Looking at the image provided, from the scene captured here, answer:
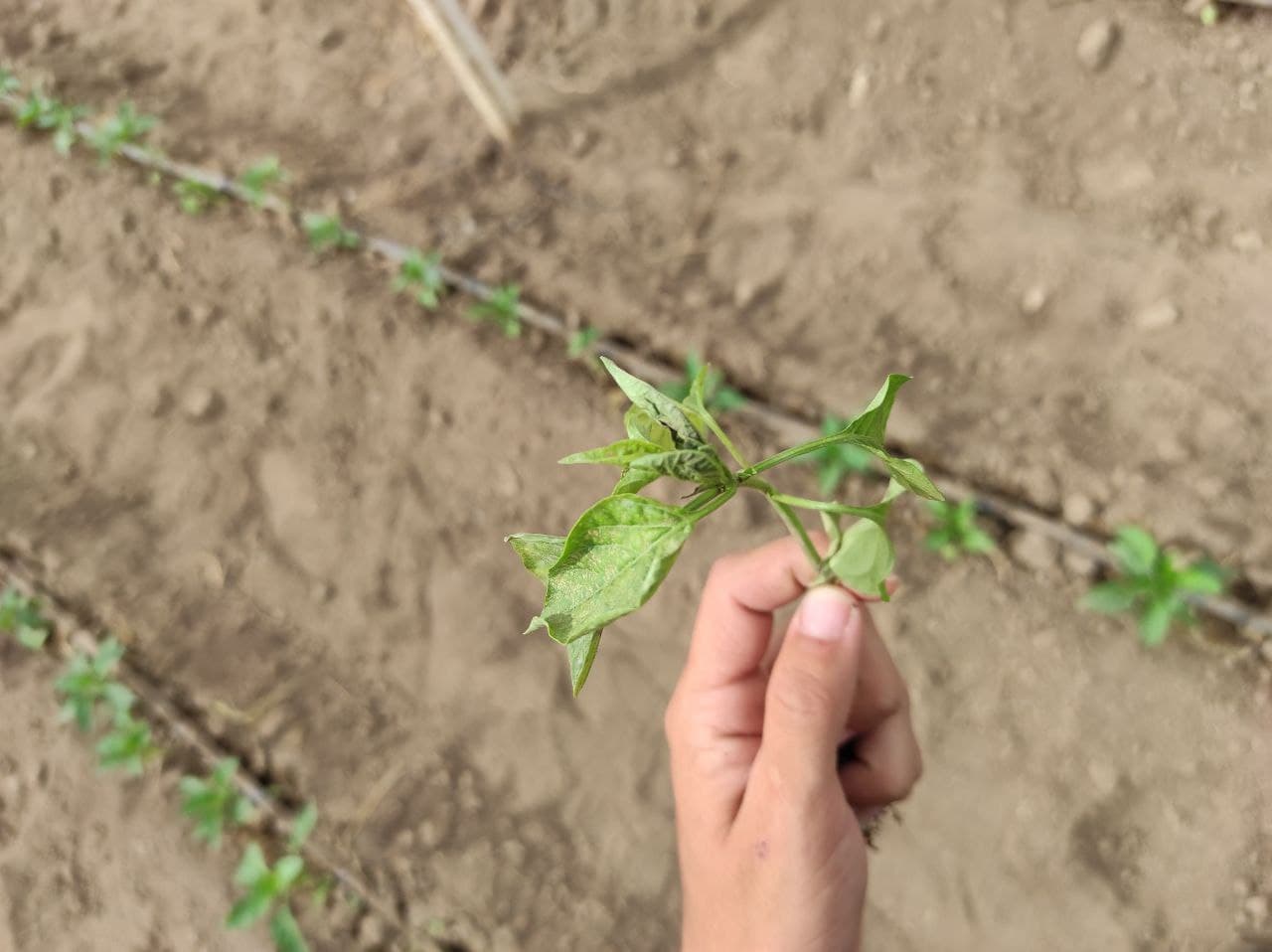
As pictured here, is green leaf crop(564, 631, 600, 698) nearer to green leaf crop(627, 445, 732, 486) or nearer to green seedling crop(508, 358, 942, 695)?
green seedling crop(508, 358, 942, 695)

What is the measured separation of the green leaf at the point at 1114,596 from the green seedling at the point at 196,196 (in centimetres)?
310

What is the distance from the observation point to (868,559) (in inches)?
47.4

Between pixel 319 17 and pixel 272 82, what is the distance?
0.34 m

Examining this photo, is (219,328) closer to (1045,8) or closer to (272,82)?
(272,82)

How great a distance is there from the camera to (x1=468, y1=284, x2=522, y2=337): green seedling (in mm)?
2789

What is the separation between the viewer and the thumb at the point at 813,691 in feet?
4.66

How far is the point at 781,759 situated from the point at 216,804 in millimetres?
1802

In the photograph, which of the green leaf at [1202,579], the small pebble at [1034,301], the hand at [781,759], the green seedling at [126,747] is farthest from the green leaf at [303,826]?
the small pebble at [1034,301]

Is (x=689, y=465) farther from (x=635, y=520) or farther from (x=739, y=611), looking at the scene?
(x=739, y=611)

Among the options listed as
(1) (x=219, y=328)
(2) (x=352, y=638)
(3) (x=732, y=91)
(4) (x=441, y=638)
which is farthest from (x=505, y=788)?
(3) (x=732, y=91)

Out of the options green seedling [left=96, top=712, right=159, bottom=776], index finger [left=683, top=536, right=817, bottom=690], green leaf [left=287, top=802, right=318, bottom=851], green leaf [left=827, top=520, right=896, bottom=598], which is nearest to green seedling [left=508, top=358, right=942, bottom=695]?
green leaf [left=827, top=520, right=896, bottom=598]

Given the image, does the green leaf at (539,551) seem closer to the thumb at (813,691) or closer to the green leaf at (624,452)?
the green leaf at (624,452)

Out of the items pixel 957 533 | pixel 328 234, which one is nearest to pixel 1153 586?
pixel 957 533

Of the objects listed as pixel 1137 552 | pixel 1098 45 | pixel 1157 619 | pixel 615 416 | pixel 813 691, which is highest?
pixel 1098 45
